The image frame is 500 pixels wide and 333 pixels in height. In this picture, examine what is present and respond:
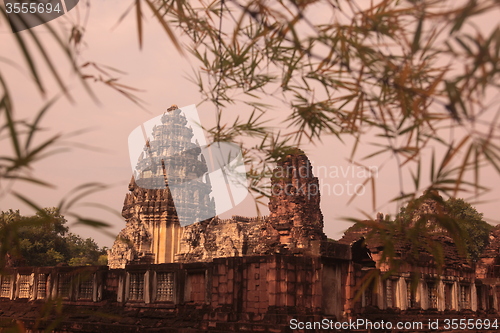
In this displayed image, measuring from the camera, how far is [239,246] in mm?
25828

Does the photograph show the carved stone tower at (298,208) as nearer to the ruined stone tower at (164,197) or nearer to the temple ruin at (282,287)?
the temple ruin at (282,287)

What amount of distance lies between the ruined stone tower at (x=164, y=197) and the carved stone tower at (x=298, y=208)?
5922 millimetres

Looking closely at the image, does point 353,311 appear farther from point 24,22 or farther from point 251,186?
point 24,22

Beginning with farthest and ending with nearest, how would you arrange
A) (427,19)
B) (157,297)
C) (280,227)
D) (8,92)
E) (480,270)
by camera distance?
(480,270), (280,227), (157,297), (427,19), (8,92)

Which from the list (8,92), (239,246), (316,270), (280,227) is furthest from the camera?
(239,246)

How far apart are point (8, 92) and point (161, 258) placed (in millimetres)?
22395

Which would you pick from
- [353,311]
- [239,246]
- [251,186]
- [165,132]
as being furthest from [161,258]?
[251,186]

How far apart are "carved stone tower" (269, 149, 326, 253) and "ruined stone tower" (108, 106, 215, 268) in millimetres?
5922

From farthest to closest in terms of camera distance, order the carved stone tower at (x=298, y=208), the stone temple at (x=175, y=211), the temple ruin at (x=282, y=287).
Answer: the stone temple at (x=175, y=211), the carved stone tower at (x=298, y=208), the temple ruin at (x=282, y=287)

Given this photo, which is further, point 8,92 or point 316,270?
point 316,270

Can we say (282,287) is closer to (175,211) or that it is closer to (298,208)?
(298,208)

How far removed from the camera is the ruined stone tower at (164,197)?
23.8m

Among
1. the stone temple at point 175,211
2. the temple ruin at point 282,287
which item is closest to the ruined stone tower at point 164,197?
the stone temple at point 175,211

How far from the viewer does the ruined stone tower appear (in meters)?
23.8
